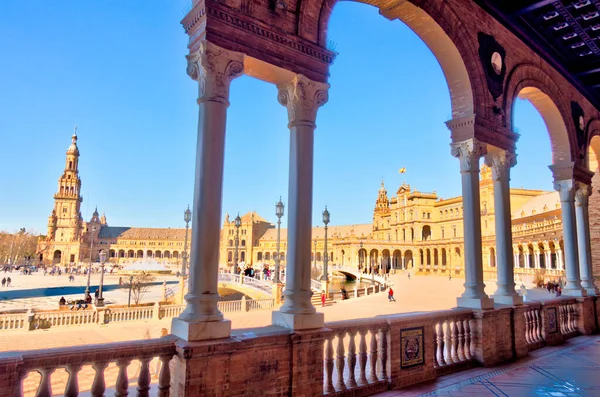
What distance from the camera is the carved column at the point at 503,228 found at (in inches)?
295

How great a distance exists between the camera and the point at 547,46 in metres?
9.12

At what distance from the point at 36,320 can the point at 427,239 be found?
66378mm

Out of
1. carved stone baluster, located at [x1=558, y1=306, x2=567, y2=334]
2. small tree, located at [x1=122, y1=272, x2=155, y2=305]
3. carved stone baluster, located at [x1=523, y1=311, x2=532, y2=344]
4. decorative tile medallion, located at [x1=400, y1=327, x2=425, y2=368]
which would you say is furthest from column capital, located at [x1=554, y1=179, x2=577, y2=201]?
small tree, located at [x1=122, y1=272, x2=155, y2=305]

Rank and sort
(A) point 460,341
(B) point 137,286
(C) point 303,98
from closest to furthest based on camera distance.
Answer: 1. (C) point 303,98
2. (A) point 460,341
3. (B) point 137,286

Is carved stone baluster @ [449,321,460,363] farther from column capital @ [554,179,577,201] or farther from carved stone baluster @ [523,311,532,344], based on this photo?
column capital @ [554,179,577,201]

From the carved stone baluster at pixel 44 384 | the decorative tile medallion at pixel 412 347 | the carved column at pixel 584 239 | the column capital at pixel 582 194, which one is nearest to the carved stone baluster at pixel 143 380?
the carved stone baluster at pixel 44 384

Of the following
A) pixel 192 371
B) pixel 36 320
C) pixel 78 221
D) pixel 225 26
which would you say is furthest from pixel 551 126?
pixel 78 221

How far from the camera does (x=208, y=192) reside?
13.3 ft

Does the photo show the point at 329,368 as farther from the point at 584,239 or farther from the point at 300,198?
the point at 584,239

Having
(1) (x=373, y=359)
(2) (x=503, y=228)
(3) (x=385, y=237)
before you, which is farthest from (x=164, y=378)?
(3) (x=385, y=237)

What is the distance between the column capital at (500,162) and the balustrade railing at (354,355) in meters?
4.56

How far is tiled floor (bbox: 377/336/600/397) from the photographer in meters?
4.89

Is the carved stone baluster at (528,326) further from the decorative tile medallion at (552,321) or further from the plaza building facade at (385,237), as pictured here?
the plaza building facade at (385,237)

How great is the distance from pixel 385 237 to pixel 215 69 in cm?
8796
